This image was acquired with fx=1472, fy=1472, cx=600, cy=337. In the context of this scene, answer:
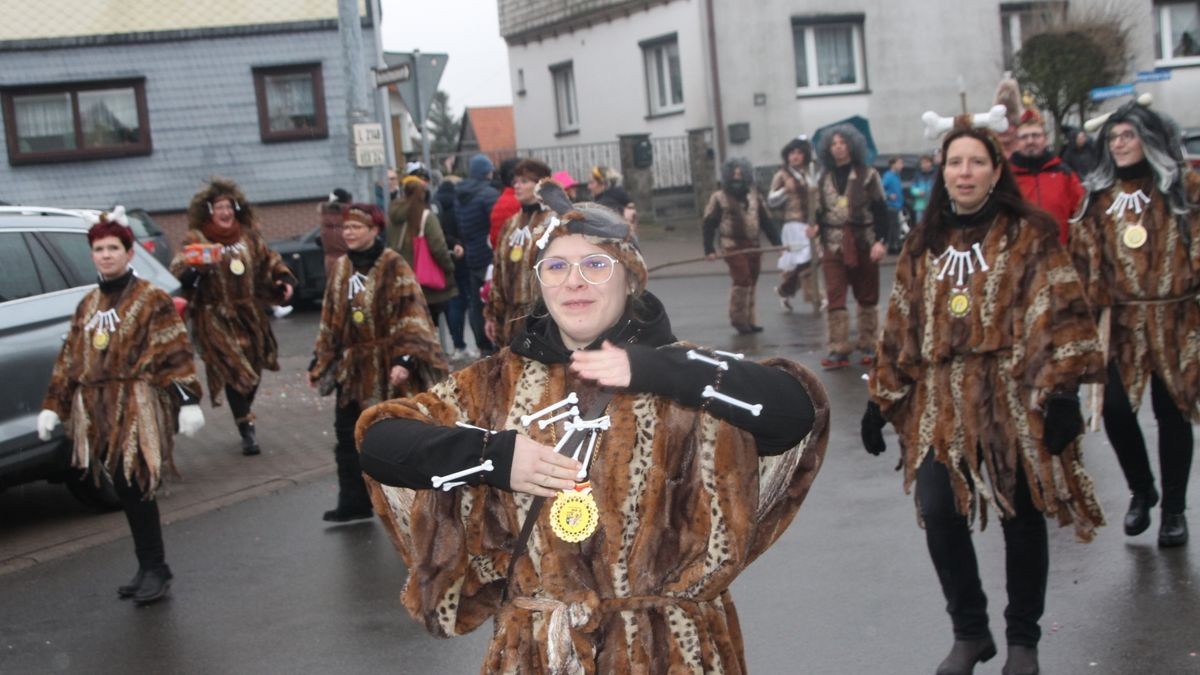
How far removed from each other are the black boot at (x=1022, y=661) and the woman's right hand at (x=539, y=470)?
2.57 meters

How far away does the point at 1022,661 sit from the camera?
4.92m

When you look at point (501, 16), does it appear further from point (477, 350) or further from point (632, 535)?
point (632, 535)

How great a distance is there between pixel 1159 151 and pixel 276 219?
20.7m

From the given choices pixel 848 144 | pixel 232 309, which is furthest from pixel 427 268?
pixel 848 144

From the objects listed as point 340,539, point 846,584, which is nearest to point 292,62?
point 340,539

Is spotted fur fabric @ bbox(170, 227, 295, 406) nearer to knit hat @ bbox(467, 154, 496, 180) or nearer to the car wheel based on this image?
the car wheel

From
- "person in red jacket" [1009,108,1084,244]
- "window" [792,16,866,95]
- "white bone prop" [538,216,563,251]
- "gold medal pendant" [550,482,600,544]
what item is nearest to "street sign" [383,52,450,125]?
"person in red jacket" [1009,108,1084,244]

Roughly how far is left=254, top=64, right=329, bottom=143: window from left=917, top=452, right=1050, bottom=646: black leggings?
21521 millimetres

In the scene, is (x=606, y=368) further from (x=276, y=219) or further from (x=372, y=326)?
(x=276, y=219)

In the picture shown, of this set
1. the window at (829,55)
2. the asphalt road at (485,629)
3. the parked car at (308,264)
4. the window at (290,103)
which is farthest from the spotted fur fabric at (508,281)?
the window at (829,55)

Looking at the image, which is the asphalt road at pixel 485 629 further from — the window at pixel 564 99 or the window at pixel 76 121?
the window at pixel 564 99

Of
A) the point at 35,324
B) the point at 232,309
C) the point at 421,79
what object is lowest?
the point at 232,309

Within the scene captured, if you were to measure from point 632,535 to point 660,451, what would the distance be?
0.18m

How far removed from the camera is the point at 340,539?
7820 millimetres
